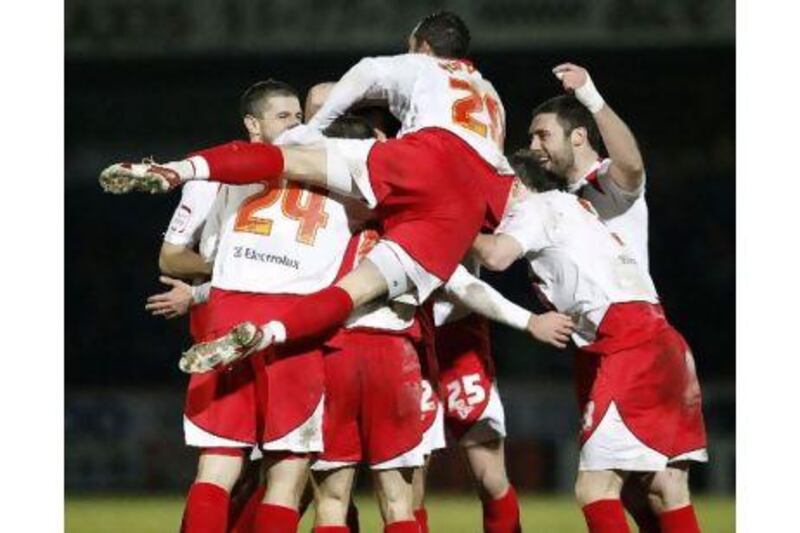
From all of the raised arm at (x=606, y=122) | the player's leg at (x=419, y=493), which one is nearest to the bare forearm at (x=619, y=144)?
the raised arm at (x=606, y=122)

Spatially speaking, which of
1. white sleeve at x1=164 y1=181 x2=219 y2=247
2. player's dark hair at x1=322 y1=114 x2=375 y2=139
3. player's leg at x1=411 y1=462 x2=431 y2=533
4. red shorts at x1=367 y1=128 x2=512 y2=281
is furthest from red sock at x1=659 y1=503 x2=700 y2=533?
white sleeve at x1=164 y1=181 x2=219 y2=247

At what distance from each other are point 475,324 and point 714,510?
5.73 meters

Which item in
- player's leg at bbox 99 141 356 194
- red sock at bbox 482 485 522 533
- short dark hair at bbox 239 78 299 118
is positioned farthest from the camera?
red sock at bbox 482 485 522 533

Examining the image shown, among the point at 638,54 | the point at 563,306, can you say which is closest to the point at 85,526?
the point at 563,306

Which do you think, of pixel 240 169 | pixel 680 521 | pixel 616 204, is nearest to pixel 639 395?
pixel 680 521

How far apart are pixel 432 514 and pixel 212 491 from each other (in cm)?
630

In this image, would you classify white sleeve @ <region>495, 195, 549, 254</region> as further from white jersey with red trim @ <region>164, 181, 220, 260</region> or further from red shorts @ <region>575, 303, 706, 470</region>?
white jersey with red trim @ <region>164, 181, 220, 260</region>

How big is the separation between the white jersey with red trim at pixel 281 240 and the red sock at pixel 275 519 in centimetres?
73

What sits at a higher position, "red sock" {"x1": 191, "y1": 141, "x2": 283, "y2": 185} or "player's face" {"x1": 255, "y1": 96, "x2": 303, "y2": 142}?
"player's face" {"x1": 255, "y1": 96, "x2": 303, "y2": 142}

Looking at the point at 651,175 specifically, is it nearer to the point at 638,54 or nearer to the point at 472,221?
the point at 638,54

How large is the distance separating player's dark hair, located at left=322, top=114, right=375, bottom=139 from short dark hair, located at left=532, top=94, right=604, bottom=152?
662mm

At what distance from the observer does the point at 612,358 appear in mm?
6176

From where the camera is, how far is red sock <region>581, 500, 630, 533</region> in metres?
6.00

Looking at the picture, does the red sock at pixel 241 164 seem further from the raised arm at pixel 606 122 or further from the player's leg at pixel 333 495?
the raised arm at pixel 606 122
